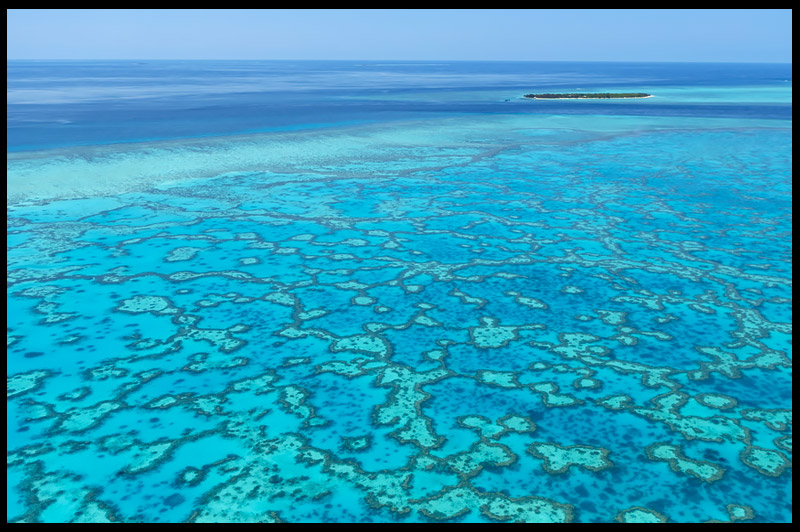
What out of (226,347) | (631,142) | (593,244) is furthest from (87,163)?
(631,142)

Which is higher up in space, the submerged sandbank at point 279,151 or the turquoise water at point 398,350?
the submerged sandbank at point 279,151

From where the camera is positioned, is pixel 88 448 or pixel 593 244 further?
pixel 593 244

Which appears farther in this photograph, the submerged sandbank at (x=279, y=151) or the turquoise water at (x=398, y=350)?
the submerged sandbank at (x=279, y=151)

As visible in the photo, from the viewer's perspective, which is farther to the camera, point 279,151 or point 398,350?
point 279,151

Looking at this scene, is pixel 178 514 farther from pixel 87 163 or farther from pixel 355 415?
pixel 87 163

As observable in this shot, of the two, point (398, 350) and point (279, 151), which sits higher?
point (279, 151)

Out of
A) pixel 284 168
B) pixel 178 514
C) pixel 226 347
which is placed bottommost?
pixel 178 514

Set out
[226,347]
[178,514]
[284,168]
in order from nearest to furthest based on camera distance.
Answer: [178,514] → [226,347] → [284,168]

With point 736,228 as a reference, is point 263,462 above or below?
below
